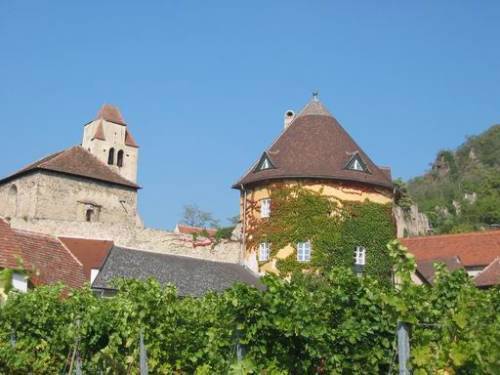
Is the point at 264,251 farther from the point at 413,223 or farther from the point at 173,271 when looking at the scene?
the point at 413,223

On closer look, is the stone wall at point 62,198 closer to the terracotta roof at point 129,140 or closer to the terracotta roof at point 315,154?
the terracotta roof at point 315,154

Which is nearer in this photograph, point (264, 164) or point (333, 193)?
point (333, 193)

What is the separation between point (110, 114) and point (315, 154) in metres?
38.2

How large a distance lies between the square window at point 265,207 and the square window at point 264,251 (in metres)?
1.58

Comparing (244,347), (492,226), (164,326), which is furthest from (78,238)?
(492,226)

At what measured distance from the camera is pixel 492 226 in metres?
78.9

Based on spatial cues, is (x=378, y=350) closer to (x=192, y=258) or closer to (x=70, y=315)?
(x=70, y=315)

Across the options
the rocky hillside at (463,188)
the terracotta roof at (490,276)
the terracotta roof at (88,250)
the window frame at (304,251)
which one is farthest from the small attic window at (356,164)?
the rocky hillside at (463,188)

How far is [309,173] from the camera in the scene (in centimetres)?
3681

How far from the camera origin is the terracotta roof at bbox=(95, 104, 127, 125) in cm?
7060

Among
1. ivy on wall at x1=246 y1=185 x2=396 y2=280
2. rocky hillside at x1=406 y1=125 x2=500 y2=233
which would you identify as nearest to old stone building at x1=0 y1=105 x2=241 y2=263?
ivy on wall at x1=246 y1=185 x2=396 y2=280

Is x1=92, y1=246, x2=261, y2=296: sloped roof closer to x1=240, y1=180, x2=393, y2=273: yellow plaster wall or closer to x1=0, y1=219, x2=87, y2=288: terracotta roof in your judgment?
x1=0, y1=219, x2=87, y2=288: terracotta roof

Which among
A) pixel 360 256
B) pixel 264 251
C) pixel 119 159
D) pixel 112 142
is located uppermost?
pixel 112 142

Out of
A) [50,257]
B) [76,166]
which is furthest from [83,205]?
[50,257]
